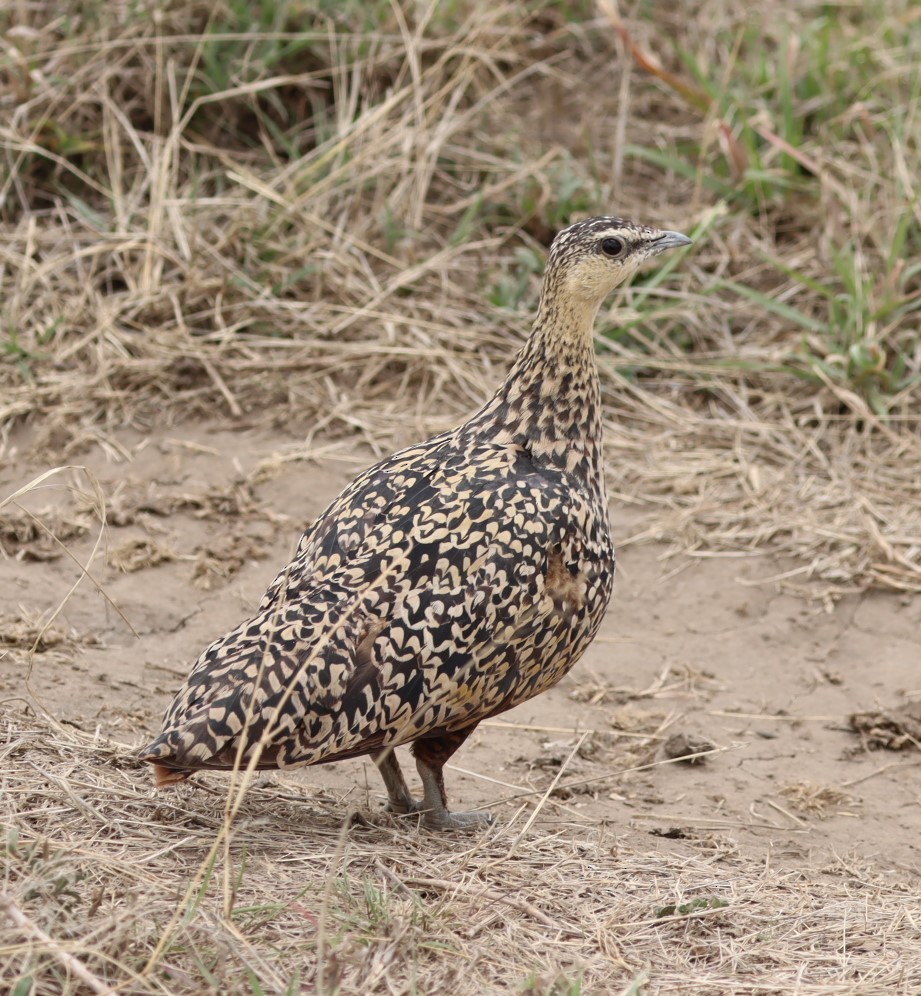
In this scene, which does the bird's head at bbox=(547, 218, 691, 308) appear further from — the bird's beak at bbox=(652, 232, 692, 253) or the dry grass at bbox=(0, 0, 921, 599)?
the dry grass at bbox=(0, 0, 921, 599)

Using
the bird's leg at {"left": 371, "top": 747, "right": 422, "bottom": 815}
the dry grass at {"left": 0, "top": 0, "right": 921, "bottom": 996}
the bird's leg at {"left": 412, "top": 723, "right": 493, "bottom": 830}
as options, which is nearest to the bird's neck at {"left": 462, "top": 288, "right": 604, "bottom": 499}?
the bird's leg at {"left": 412, "top": 723, "right": 493, "bottom": 830}

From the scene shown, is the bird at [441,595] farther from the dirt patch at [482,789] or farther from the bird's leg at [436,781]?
the dirt patch at [482,789]

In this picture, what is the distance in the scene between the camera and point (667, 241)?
484 cm

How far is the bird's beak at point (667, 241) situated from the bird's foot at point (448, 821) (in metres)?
1.95

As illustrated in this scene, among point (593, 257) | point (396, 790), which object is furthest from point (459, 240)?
point (396, 790)

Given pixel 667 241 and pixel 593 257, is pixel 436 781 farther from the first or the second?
pixel 667 241

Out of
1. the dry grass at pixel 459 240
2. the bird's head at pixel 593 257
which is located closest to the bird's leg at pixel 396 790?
the bird's head at pixel 593 257

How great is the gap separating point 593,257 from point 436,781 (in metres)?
1.70

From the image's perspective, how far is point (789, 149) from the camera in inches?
299

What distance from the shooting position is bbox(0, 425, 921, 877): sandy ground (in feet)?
15.4

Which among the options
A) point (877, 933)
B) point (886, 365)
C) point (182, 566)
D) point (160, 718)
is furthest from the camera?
point (886, 365)

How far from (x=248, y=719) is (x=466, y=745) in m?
1.73

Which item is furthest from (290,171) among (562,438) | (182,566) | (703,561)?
(562,438)

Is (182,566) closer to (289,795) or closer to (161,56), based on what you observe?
(289,795)
